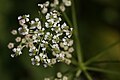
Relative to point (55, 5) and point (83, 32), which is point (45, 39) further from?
point (83, 32)

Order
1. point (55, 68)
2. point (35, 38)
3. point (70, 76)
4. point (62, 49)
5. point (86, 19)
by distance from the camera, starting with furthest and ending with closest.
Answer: point (86, 19) → point (55, 68) → point (70, 76) → point (62, 49) → point (35, 38)

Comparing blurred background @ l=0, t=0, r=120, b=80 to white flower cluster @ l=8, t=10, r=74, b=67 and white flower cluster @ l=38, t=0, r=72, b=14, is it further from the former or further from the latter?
white flower cluster @ l=8, t=10, r=74, b=67

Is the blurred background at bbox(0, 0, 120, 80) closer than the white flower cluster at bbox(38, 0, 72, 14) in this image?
No

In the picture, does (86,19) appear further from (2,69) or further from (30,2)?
(2,69)

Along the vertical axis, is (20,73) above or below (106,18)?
below

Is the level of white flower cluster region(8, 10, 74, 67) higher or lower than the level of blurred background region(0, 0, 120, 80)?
lower

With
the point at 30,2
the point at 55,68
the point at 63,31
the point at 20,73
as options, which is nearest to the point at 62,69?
the point at 55,68

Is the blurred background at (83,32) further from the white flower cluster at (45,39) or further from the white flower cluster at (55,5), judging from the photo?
the white flower cluster at (45,39)

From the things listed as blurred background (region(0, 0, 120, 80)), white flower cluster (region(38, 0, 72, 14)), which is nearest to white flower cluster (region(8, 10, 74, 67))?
white flower cluster (region(38, 0, 72, 14))
